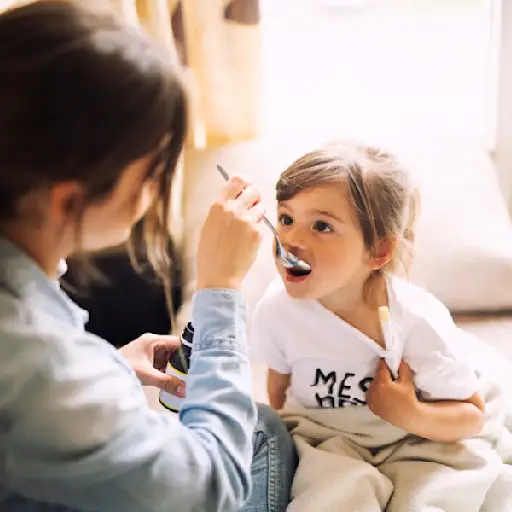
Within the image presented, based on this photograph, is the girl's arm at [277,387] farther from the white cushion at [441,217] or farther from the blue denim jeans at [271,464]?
the white cushion at [441,217]

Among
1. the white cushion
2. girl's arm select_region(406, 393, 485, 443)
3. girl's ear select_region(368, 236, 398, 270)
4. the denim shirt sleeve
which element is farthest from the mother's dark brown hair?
the white cushion

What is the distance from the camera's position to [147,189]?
71cm

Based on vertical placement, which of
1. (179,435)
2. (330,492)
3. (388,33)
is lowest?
(330,492)

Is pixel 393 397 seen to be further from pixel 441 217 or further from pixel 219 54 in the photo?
pixel 219 54

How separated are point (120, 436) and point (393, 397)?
454 mm

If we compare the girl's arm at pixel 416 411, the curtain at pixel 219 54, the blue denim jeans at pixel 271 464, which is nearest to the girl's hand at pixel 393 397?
the girl's arm at pixel 416 411

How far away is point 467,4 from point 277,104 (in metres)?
0.52

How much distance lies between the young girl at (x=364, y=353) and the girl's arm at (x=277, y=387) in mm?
72

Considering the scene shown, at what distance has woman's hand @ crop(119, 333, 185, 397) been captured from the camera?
957 millimetres

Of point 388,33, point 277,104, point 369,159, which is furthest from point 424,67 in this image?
point 369,159

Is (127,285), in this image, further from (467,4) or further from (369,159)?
(467,4)

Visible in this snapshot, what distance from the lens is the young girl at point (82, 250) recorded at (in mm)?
618

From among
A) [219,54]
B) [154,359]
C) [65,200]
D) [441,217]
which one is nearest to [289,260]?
[154,359]

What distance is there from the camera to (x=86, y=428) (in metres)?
0.64
